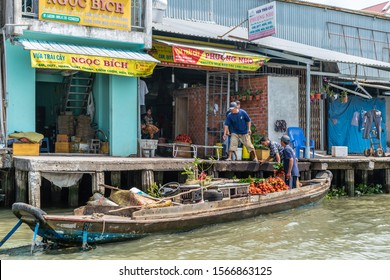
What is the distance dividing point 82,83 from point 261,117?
5.22 m

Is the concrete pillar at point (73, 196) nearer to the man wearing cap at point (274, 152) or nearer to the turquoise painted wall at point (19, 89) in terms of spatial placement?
the turquoise painted wall at point (19, 89)

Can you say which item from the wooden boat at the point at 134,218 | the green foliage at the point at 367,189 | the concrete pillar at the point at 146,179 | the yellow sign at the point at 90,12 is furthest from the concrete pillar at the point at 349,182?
the yellow sign at the point at 90,12

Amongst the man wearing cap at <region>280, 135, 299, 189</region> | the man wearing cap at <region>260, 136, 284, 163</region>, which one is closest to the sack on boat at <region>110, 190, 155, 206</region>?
the man wearing cap at <region>280, 135, 299, 189</region>

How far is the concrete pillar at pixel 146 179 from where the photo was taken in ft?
44.5

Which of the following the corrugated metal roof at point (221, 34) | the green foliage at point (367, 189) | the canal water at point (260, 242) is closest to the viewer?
the canal water at point (260, 242)

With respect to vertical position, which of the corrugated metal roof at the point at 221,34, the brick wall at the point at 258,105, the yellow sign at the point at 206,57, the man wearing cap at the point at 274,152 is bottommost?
the man wearing cap at the point at 274,152

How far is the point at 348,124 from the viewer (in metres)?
21.6

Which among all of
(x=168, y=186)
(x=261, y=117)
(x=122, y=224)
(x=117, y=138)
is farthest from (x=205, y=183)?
(x=261, y=117)

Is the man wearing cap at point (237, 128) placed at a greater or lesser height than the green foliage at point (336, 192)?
greater

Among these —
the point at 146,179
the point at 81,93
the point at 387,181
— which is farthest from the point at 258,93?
the point at 146,179

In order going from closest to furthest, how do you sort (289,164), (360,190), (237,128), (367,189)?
(289,164)
(237,128)
(360,190)
(367,189)

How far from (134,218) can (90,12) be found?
700 centimetres

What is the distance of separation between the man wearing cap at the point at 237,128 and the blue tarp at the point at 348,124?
661 centimetres

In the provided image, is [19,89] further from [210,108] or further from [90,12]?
[210,108]
